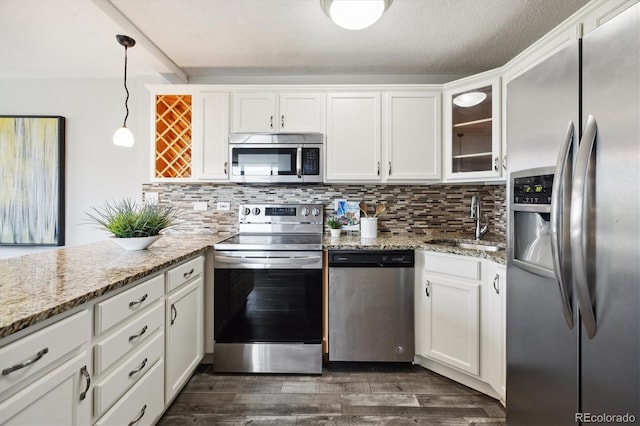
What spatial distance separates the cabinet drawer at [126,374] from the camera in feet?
3.27

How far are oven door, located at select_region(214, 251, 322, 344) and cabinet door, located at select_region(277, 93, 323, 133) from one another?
→ 1031 millimetres

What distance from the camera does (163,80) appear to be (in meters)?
2.60

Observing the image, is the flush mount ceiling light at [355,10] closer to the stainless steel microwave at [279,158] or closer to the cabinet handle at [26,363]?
the stainless steel microwave at [279,158]

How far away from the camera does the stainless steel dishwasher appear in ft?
6.46

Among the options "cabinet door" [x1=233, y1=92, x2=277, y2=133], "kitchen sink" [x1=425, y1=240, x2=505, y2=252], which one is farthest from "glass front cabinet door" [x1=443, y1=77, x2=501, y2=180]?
"cabinet door" [x1=233, y1=92, x2=277, y2=133]

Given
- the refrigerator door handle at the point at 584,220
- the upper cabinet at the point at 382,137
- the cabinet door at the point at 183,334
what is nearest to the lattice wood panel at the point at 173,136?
the cabinet door at the point at 183,334

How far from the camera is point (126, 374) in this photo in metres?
1.13

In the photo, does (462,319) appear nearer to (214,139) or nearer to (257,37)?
(214,139)

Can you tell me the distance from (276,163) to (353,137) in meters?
0.66

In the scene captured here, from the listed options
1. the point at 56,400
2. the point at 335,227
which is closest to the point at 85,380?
the point at 56,400

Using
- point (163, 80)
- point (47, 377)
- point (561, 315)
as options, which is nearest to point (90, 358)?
point (47, 377)

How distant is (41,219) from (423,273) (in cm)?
328

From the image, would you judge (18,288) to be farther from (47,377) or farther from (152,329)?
(152,329)
